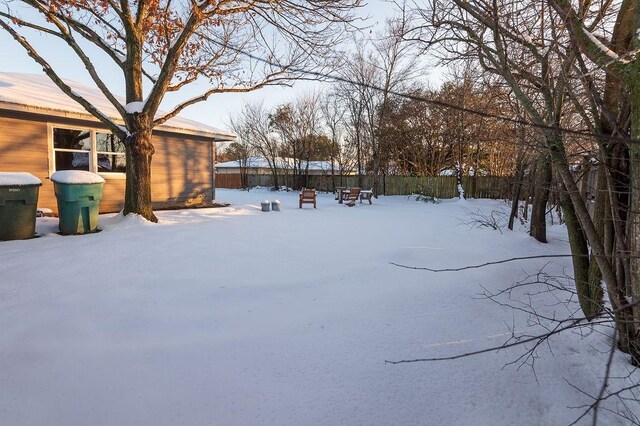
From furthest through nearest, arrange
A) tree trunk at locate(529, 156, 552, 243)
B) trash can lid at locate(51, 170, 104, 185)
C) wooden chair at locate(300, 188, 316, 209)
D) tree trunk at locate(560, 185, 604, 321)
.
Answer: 1. wooden chair at locate(300, 188, 316, 209)
2. tree trunk at locate(529, 156, 552, 243)
3. trash can lid at locate(51, 170, 104, 185)
4. tree trunk at locate(560, 185, 604, 321)

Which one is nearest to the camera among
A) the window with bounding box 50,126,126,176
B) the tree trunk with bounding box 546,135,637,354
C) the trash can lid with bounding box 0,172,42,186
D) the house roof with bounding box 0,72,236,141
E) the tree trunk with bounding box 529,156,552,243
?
the tree trunk with bounding box 546,135,637,354

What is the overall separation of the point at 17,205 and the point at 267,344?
5.53m

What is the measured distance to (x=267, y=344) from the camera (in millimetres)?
2551

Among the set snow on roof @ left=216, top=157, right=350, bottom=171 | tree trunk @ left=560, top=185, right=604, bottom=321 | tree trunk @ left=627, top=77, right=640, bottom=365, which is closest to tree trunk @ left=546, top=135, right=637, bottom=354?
tree trunk @ left=627, top=77, right=640, bottom=365

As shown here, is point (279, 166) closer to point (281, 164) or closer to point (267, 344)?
point (281, 164)

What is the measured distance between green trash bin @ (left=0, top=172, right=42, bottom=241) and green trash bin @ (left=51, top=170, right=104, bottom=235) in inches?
15.8

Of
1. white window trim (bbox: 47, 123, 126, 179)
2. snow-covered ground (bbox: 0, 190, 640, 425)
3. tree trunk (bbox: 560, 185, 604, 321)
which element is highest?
white window trim (bbox: 47, 123, 126, 179)

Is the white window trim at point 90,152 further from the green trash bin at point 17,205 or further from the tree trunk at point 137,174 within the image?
the green trash bin at point 17,205

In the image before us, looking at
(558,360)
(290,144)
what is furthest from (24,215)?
(290,144)

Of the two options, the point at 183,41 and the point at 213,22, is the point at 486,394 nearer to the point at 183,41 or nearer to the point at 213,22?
the point at 183,41

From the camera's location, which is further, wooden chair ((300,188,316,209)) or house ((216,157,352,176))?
house ((216,157,352,176))

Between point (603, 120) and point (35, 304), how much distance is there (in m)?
4.94

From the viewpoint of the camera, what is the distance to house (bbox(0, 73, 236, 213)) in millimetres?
7734

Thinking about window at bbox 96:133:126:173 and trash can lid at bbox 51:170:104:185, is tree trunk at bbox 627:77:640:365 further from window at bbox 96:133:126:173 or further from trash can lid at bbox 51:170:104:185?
window at bbox 96:133:126:173
